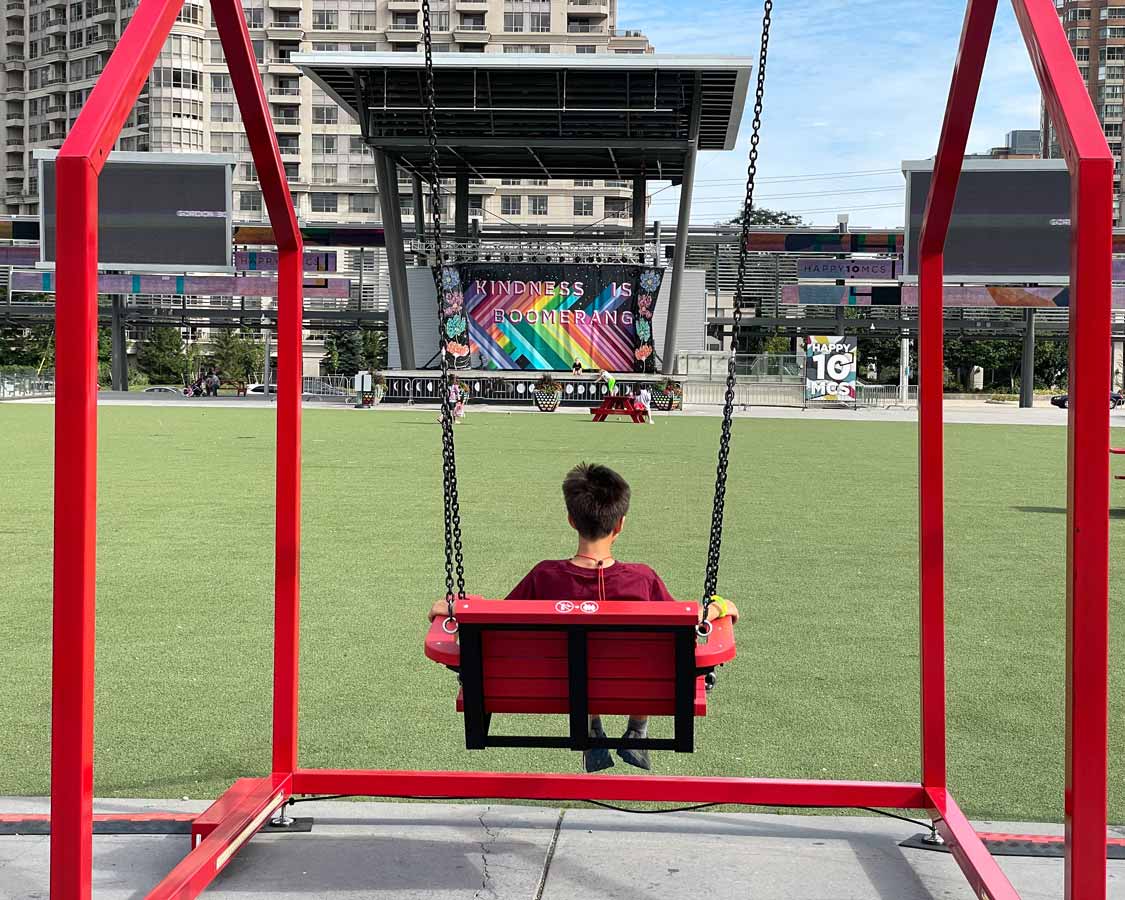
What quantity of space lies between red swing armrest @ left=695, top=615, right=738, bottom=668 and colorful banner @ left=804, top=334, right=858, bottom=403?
163ft

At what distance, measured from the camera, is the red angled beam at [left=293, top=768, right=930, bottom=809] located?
12.8 feet

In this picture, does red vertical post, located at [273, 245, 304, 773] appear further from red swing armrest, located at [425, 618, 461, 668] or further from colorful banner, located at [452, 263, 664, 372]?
colorful banner, located at [452, 263, 664, 372]

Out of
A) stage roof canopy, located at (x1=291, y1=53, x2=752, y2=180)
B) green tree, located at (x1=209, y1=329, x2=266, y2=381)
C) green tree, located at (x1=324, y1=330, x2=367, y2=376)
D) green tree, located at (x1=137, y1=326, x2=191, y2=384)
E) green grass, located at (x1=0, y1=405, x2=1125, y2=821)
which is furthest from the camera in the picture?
green tree, located at (x1=324, y1=330, x2=367, y2=376)

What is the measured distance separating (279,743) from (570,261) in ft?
179

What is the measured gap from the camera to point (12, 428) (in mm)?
29859

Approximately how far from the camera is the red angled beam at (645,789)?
12.8 ft

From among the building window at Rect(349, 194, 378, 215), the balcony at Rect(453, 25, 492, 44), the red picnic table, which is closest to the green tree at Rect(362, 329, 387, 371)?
the building window at Rect(349, 194, 378, 215)

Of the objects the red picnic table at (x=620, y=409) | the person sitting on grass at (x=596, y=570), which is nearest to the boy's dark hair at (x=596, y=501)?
the person sitting on grass at (x=596, y=570)

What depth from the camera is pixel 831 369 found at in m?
53.3

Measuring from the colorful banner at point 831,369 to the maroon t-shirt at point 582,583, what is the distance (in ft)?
163

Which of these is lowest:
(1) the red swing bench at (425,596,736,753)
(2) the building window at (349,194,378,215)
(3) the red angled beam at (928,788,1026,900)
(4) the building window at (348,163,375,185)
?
(3) the red angled beam at (928,788,1026,900)

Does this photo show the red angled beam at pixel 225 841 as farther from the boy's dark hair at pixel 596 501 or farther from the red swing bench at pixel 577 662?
the boy's dark hair at pixel 596 501

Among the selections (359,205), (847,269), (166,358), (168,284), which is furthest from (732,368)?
(359,205)

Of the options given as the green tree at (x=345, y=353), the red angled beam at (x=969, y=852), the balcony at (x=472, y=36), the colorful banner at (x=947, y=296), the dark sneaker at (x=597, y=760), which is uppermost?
the balcony at (x=472, y=36)
